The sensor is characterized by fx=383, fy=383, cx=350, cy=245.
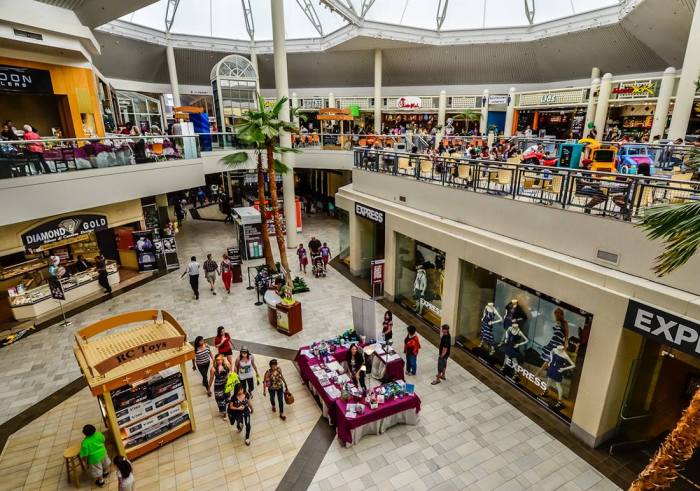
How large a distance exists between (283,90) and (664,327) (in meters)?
18.2

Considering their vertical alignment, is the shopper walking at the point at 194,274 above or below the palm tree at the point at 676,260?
below

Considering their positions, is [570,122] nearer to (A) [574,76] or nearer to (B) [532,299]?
(A) [574,76]

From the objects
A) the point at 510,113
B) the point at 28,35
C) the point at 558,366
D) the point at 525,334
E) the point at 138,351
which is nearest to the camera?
the point at 138,351

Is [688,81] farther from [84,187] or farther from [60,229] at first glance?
[60,229]

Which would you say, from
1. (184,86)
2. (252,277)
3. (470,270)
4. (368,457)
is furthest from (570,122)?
(184,86)

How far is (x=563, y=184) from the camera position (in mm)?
8344

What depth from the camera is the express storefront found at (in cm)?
1555

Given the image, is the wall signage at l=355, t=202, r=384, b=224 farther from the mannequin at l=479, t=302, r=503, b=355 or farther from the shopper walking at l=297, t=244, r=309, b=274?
the mannequin at l=479, t=302, r=503, b=355

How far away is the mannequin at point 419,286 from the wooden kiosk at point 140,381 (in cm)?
774

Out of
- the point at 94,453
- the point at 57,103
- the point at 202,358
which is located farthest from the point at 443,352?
the point at 57,103

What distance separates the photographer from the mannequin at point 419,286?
1305 centimetres

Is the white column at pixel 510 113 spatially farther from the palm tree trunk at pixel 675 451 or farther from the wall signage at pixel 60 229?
the palm tree trunk at pixel 675 451

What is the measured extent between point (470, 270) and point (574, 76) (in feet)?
85.6

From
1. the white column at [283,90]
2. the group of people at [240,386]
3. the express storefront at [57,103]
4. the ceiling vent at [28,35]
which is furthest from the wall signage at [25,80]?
the group of people at [240,386]
